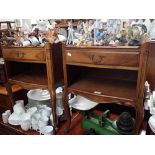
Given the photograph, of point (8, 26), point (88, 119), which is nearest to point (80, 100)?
point (88, 119)

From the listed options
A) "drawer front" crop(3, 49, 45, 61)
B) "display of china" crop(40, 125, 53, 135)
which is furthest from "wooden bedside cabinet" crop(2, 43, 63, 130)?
"display of china" crop(40, 125, 53, 135)

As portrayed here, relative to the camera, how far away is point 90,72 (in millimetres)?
1425

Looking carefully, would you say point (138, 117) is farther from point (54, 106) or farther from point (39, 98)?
point (39, 98)

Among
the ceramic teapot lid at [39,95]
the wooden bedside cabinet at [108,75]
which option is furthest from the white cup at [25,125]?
the wooden bedside cabinet at [108,75]

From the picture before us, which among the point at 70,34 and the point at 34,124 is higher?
the point at 70,34

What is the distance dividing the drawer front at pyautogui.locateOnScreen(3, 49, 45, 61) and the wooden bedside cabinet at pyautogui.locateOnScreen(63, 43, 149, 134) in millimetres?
199

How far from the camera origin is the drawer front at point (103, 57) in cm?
89

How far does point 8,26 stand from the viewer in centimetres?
175

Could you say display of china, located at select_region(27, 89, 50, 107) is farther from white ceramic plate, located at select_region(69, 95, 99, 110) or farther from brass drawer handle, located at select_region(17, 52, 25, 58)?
brass drawer handle, located at select_region(17, 52, 25, 58)

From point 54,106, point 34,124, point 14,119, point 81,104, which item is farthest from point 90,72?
point 14,119

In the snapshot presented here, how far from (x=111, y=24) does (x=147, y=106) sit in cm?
63

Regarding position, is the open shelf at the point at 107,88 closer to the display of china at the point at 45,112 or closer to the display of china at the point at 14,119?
the display of china at the point at 45,112

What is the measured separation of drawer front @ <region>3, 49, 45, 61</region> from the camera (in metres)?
1.19

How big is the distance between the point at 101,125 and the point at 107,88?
286mm
